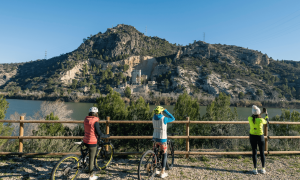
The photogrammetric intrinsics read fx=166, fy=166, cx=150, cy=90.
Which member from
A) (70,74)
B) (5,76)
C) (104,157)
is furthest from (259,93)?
(5,76)

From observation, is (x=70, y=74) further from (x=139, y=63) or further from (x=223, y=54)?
(x=223, y=54)

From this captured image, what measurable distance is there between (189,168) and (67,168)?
285cm

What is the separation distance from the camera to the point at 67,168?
3127 mm

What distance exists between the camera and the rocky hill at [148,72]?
8281cm

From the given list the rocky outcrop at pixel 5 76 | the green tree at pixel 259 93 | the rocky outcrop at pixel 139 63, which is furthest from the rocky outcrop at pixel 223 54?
the rocky outcrop at pixel 5 76

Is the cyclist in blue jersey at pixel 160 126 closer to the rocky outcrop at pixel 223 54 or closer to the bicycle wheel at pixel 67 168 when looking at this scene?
the bicycle wheel at pixel 67 168

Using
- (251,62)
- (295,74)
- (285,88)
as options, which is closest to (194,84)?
(285,88)

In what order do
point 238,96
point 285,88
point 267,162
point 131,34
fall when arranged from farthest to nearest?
point 131,34 < point 285,88 < point 238,96 < point 267,162

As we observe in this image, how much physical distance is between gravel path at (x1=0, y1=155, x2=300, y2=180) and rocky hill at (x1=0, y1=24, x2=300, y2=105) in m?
74.3

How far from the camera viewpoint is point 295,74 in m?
95.8

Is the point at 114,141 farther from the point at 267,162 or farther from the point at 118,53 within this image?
the point at 118,53

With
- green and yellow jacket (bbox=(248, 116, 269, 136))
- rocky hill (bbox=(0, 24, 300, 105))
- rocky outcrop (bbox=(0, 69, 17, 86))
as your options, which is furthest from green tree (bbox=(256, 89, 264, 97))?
rocky outcrop (bbox=(0, 69, 17, 86))

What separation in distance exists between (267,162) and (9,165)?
6.81 metres

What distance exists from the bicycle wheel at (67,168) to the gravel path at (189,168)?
40cm
